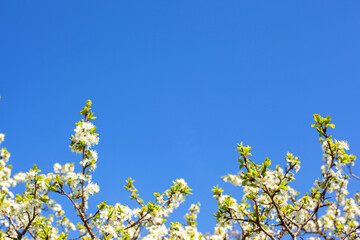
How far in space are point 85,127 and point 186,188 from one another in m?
3.02

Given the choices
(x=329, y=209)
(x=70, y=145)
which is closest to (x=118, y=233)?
→ (x=70, y=145)

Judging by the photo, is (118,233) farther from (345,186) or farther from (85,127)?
(345,186)

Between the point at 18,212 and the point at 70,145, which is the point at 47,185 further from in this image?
the point at 18,212

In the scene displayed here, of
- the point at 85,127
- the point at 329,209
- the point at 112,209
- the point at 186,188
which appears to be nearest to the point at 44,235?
the point at 112,209

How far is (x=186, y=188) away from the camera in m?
6.85

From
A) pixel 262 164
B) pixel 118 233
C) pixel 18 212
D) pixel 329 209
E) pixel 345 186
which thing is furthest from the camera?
pixel 329 209

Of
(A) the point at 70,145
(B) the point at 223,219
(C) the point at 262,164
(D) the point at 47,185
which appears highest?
(A) the point at 70,145

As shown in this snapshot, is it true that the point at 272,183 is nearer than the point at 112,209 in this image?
Yes

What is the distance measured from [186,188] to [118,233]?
1.97 metres

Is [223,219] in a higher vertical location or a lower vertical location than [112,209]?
lower

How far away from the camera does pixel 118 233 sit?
588 cm

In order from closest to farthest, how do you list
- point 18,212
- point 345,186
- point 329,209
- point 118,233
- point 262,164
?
1. point 262,164
2. point 118,233
3. point 18,212
4. point 345,186
5. point 329,209

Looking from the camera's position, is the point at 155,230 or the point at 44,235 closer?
the point at 44,235

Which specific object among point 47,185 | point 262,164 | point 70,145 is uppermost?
point 70,145
